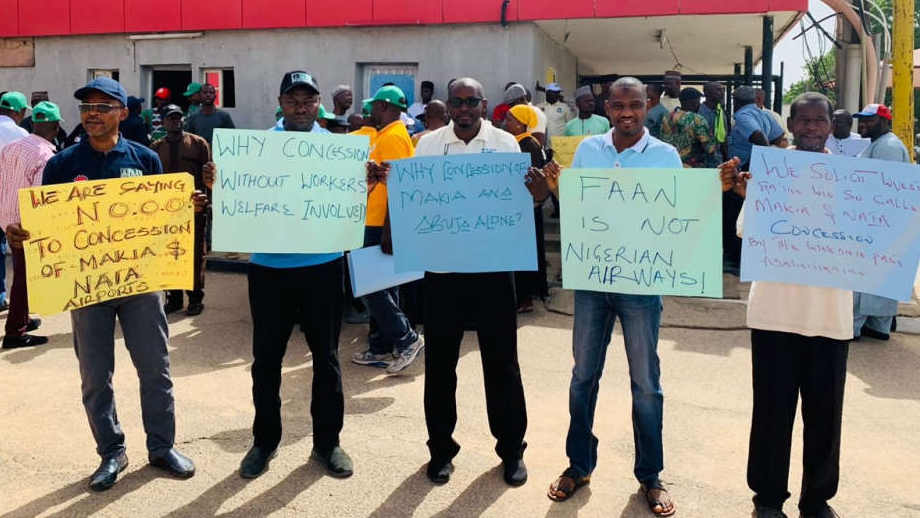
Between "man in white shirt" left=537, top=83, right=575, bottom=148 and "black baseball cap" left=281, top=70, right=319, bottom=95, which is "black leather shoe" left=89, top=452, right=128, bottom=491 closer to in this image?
"black baseball cap" left=281, top=70, right=319, bottom=95

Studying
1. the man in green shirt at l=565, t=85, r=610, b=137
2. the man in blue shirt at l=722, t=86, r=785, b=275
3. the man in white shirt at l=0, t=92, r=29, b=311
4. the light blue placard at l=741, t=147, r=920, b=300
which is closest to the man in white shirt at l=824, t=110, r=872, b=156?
the man in blue shirt at l=722, t=86, r=785, b=275

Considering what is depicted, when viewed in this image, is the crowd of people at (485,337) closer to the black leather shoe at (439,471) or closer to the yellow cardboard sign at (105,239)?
the black leather shoe at (439,471)

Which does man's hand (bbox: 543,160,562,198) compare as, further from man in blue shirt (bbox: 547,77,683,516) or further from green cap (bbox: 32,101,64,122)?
green cap (bbox: 32,101,64,122)

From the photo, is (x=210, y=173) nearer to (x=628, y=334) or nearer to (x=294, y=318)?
(x=294, y=318)

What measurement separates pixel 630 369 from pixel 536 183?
995 millimetres

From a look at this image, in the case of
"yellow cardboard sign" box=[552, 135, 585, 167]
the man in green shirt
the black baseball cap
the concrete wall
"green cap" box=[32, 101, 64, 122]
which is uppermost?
the concrete wall

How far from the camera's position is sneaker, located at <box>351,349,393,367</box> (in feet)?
20.6

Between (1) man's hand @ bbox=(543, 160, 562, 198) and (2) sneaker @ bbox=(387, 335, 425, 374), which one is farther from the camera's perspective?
(2) sneaker @ bbox=(387, 335, 425, 374)

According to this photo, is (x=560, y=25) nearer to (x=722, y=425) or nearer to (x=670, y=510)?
(x=722, y=425)

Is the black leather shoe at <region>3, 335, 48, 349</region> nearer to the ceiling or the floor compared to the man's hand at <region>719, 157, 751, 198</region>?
nearer to the floor

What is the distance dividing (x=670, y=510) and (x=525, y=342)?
11.0ft

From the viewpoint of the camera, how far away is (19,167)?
6707 mm

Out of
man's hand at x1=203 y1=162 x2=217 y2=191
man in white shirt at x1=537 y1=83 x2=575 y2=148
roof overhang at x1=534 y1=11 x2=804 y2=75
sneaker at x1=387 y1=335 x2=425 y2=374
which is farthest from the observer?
roof overhang at x1=534 y1=11 x2=804 y2=75

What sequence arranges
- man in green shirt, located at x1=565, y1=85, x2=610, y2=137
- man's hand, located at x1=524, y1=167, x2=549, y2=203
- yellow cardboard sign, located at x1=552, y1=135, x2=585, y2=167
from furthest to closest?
man in green shirt, located at x1=565, y1=85, x2=610, y2=137, yellow cardboard sign, located at x1=552, y1=135, x2=585, y2=167, man's hand, located at x1=524, y1=167, x2=549, y2=203
